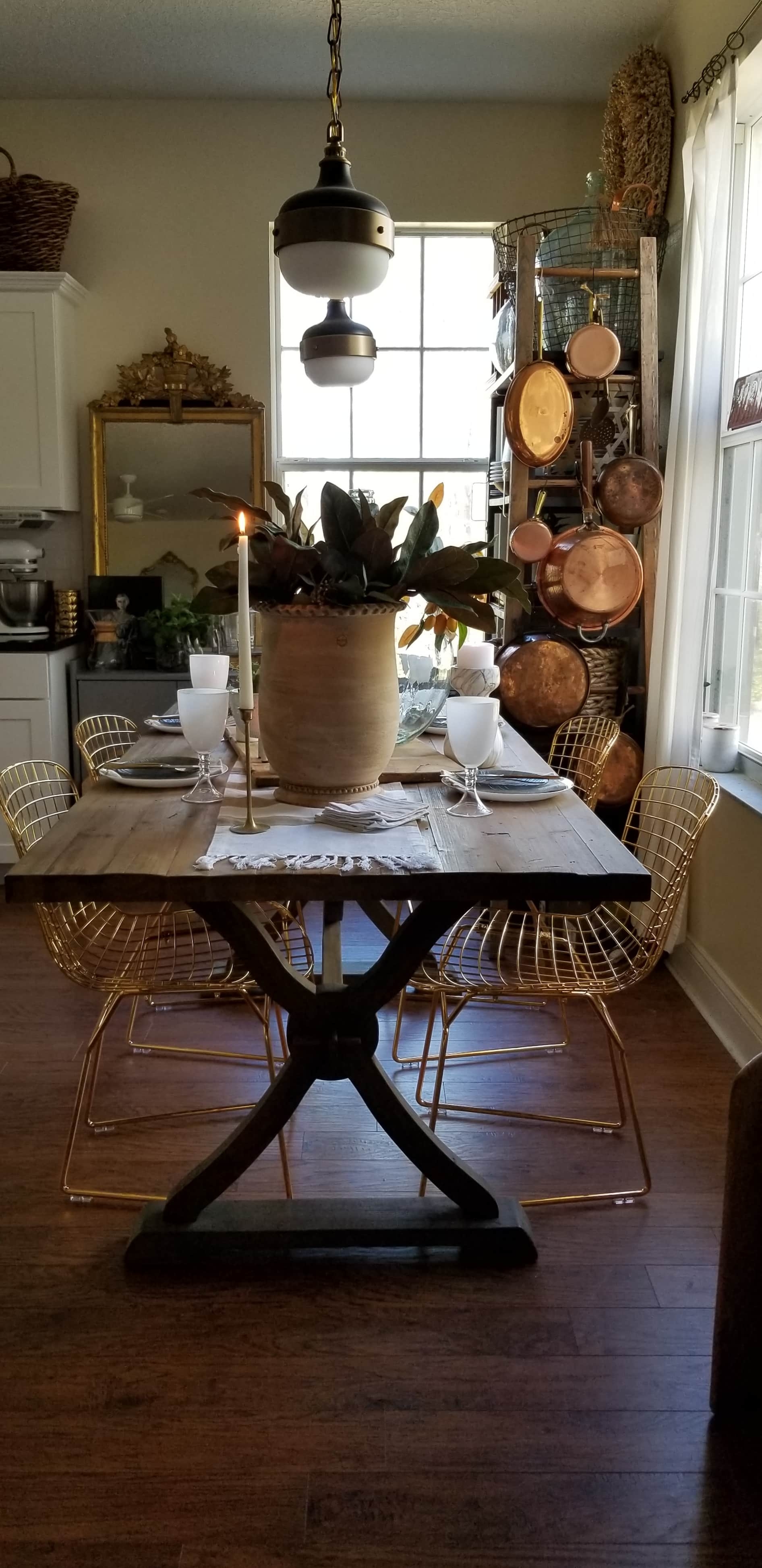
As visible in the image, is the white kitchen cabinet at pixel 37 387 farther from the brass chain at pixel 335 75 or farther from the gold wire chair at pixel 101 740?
the brass chain at pixel 335 75

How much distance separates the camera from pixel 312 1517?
1603mm

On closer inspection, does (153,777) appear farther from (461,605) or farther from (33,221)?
(33,221)

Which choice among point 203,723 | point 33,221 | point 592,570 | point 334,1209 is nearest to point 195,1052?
point 334,1209

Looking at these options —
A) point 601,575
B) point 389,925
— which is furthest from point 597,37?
point 389,925

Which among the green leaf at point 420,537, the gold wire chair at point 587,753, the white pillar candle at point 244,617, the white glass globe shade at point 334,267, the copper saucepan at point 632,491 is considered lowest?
the gold wire chair at point 587,753

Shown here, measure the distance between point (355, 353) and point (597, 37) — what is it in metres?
1.95

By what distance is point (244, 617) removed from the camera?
1.89m

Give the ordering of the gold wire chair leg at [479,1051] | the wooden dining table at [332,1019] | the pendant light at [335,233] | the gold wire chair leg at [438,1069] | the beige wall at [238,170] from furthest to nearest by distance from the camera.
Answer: the beige wall at [238,170]
the gold wire chair leg at [479,1051]
the gold wire chair leg at [438,1069]
the pendant light at [335,233]
the wooden dining table at [332,1019]

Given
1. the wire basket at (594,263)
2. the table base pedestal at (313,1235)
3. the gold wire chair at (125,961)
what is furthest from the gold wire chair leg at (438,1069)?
the wire basket at (594,263)

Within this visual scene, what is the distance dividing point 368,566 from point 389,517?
A: 0.10 metres

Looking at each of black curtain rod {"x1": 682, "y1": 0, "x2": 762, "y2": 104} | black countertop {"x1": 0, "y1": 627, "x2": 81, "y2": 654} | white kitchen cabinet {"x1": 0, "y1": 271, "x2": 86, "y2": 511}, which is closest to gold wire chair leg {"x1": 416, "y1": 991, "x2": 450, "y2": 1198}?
black countertop {"x1": 0, "y1": 627, "x2": 81, "y2": 654}

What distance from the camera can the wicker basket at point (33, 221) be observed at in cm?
436

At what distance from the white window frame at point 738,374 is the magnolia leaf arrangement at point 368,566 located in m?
1.42

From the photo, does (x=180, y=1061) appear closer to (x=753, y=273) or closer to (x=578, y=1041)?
(x=578, y=1041)
